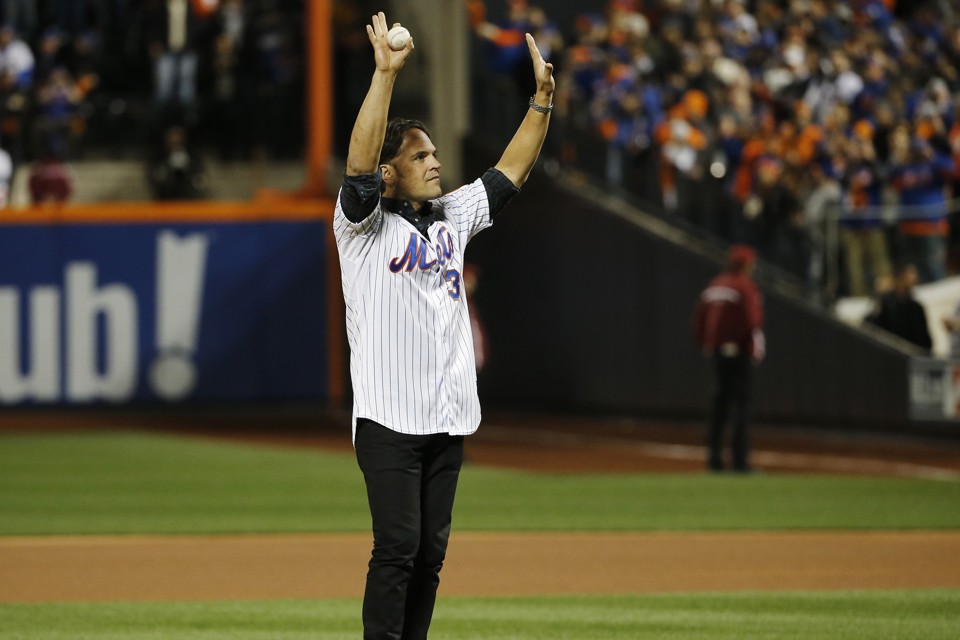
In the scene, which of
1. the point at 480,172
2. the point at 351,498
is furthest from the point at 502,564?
the point at 480,172

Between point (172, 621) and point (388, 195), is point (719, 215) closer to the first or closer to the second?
point (172, 621)

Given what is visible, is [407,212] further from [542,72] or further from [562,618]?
[562,618]

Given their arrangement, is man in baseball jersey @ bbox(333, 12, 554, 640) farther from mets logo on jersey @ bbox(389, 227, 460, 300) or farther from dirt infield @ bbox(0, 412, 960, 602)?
dirt infield @ bbox(0, 412, 960, 602)

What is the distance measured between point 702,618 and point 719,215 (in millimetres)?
13461

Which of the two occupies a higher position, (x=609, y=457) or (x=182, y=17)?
(x=182, y=17)

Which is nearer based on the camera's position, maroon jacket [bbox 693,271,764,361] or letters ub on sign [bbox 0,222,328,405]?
maroon jacket [bbox 693,271,764,361]

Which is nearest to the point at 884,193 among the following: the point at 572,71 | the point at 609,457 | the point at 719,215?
the point at 719,215

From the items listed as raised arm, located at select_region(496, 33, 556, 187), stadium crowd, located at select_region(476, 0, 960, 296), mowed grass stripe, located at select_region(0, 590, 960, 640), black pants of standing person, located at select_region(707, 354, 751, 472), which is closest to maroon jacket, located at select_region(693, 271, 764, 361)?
black pants of standing person, located at select_region(707, 354, 751, 472)

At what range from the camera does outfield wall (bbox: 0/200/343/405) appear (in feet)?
76.6

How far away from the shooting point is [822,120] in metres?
22.5

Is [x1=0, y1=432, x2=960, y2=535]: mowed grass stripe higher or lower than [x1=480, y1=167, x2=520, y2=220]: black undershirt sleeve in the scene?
lower

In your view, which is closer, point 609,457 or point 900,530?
point 900,530

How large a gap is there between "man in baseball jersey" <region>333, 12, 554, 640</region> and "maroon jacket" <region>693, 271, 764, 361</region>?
10139mm

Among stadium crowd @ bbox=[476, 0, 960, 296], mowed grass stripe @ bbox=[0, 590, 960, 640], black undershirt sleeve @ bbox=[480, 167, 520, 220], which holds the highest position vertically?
stadium crowd @ bbox=[476, 0, 960, 296]
